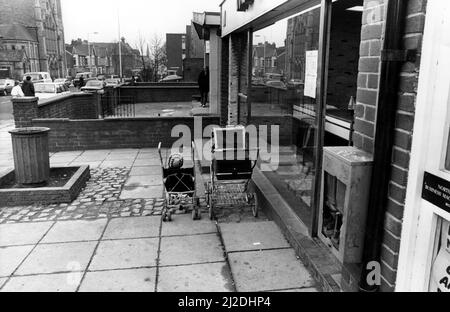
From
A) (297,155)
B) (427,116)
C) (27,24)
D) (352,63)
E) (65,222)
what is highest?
(27,24)

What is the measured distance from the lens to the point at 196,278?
3.83 metres

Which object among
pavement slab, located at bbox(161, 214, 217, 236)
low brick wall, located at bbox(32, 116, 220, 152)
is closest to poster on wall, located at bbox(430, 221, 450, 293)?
pavement slab, located at bbox(161, 214, 217, 236)

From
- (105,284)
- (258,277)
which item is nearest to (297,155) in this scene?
(258,277)

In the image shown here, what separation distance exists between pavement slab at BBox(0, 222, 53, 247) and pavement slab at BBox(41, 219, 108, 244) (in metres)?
0.11

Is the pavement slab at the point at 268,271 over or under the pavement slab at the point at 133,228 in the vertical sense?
over

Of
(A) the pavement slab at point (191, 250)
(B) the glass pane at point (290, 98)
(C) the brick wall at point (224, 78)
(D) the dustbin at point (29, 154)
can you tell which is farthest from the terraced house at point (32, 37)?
(A) the pavement slab at point (191, 250)

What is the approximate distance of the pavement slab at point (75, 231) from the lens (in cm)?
475

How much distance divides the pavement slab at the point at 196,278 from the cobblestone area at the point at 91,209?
1.75 meters

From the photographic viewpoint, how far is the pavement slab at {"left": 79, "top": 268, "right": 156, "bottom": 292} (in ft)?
11.9

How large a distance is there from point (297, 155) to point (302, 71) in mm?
1490

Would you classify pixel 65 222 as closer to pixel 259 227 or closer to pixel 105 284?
pixel 105 284

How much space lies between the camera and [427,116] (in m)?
2.05

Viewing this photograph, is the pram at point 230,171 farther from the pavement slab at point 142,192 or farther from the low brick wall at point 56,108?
the low brick wall at point 56,108

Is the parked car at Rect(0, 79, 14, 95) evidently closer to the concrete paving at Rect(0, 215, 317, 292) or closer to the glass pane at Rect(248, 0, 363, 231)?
the glass pane at Rect(248, 0, 363, 231)
